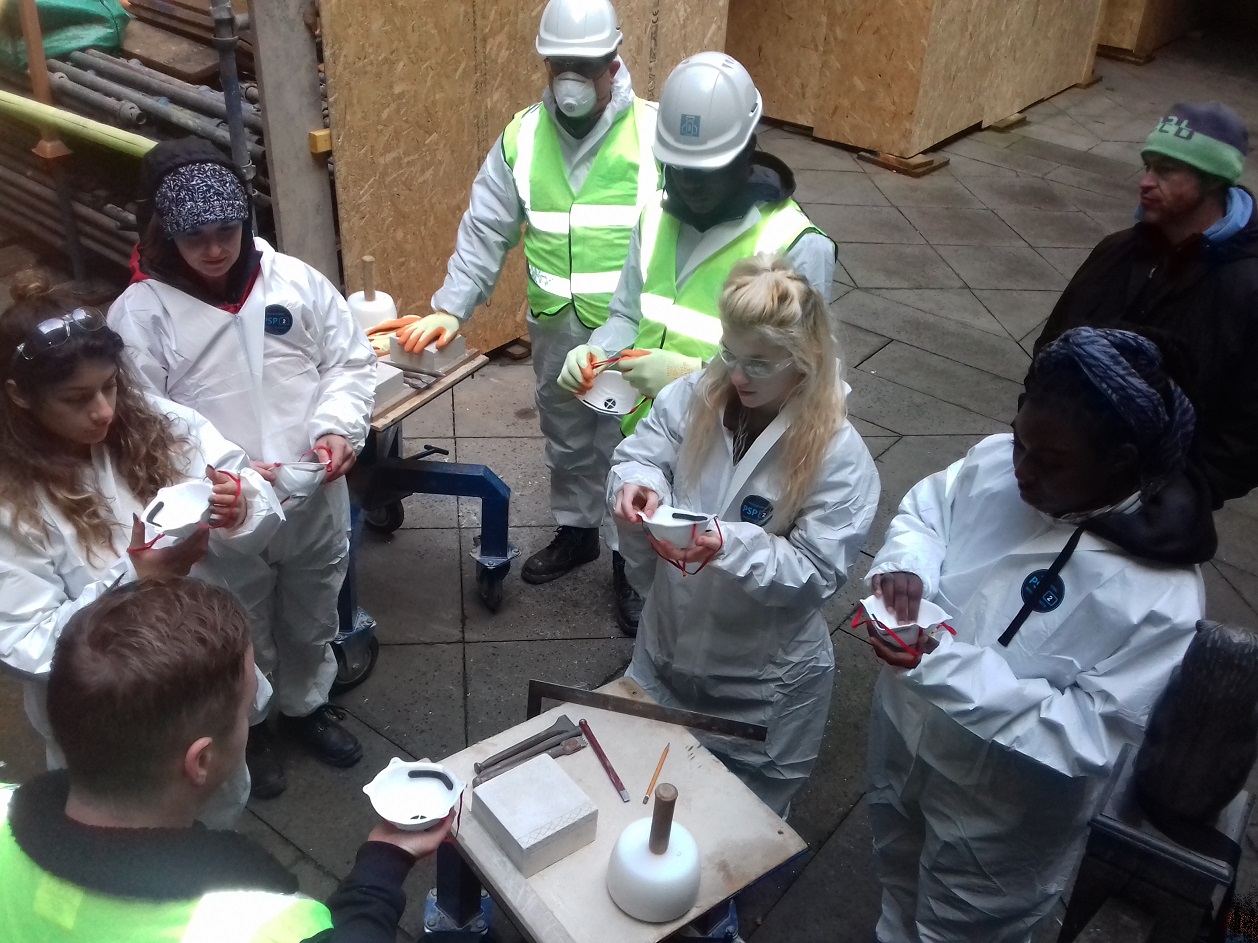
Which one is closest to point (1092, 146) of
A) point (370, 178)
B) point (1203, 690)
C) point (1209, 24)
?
point (1209, 24)

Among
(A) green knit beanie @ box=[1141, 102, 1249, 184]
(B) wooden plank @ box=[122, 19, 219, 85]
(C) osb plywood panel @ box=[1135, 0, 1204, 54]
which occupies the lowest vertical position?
(C) osb plywood panel @ box=[1135, 0, 1204, 54]

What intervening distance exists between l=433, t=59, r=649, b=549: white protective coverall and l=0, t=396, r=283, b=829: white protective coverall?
130cm

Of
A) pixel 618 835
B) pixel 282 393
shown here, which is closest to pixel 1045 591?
pixel 618 835

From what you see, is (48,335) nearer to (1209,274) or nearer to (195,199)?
(195,199)

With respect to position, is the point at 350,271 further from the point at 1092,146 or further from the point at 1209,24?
the point at 1209,24

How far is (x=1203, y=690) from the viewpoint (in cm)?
166

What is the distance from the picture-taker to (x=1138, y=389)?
204cm

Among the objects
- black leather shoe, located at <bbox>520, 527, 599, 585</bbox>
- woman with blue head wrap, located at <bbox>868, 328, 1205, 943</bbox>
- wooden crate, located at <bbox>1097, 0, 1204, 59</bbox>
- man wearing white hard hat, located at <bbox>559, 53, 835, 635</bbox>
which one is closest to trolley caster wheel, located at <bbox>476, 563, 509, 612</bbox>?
black leather shoe, located at <bbox>520, 527, 599, 585</bbox>

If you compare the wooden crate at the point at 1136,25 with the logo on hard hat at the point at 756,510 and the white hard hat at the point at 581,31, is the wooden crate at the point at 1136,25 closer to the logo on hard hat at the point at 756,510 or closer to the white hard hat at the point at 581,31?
the white hard hat at the point at 581,31

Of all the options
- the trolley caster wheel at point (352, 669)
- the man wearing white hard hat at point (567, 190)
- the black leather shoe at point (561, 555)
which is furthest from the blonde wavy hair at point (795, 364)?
the black leather shoe at point (561, 555)

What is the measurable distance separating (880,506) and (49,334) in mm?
3980

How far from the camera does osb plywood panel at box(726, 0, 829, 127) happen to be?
10000 mm

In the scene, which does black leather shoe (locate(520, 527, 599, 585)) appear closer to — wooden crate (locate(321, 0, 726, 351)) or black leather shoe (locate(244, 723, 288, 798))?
black leather shoe (locate(244, 723, 288, 798))

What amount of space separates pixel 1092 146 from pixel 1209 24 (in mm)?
7025
